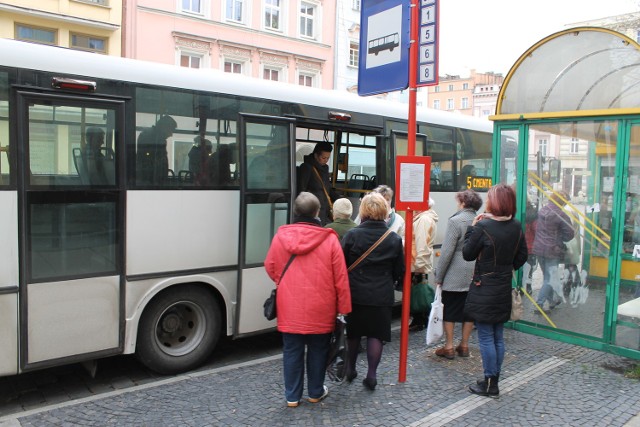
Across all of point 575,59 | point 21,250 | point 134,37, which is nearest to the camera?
point 21,250

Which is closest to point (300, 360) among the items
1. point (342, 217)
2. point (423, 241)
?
point (342, 217)

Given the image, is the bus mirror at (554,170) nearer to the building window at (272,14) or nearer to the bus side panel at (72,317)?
the bus side panel at (72,317)

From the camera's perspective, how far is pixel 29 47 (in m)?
4.48

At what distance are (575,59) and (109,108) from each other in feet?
16.2

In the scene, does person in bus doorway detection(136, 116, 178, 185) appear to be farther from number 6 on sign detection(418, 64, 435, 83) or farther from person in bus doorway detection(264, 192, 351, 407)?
number 6 on sign detection(418, 64, 435, 83)

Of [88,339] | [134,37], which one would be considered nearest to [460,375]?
[88,339]

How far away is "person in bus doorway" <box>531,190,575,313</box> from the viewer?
6.37 metres

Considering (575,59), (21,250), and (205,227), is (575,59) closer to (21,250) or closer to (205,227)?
(205,227)

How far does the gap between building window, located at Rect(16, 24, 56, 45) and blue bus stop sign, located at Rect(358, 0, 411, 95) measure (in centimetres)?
1808

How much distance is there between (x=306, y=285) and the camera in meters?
4.29

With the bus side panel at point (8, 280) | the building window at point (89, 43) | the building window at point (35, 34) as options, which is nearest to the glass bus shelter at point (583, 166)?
the bus side panel at point (8, 280)

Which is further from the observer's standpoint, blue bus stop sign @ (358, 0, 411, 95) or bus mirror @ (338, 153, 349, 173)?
bus mirror @ (338, 153, 349, 173)

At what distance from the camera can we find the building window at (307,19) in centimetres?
2823

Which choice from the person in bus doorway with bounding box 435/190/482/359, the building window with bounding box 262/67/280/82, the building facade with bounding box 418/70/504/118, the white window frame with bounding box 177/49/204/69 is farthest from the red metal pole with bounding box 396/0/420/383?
the building facade with bounding box 418/70/504/118
